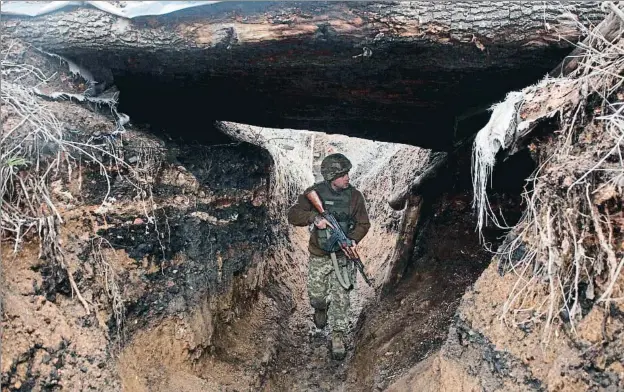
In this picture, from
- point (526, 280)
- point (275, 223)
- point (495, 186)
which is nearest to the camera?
point (526, 280)

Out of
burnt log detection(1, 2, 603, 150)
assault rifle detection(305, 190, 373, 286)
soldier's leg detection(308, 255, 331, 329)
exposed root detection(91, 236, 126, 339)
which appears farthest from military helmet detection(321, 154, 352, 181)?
exposed root detection(91, 236, 126, 339)

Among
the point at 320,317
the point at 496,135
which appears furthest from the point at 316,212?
the point at 496,135

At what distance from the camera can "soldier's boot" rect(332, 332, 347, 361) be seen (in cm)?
606

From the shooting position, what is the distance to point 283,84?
4.90 meters

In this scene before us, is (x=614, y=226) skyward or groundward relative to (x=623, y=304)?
skyward

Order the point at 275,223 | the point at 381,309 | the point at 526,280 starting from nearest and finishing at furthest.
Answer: the point at 526,280 < the point at 381,309 < the point at 275,223

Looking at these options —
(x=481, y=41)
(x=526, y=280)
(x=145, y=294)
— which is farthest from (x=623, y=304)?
(x=145, y=294)

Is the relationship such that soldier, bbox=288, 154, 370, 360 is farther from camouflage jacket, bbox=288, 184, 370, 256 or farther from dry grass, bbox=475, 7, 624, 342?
dry grass, bbox=475, 7, 624, 342

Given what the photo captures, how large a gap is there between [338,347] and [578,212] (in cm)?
368

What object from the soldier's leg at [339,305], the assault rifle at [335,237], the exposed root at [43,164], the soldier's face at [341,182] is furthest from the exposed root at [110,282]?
the soldier's face at [341,182]

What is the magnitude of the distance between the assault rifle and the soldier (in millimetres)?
81

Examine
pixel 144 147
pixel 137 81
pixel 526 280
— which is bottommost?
pixel 526 280

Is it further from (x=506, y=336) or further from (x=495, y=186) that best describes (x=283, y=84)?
(x=506, y=336)

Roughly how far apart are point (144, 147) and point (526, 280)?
3489 mm
